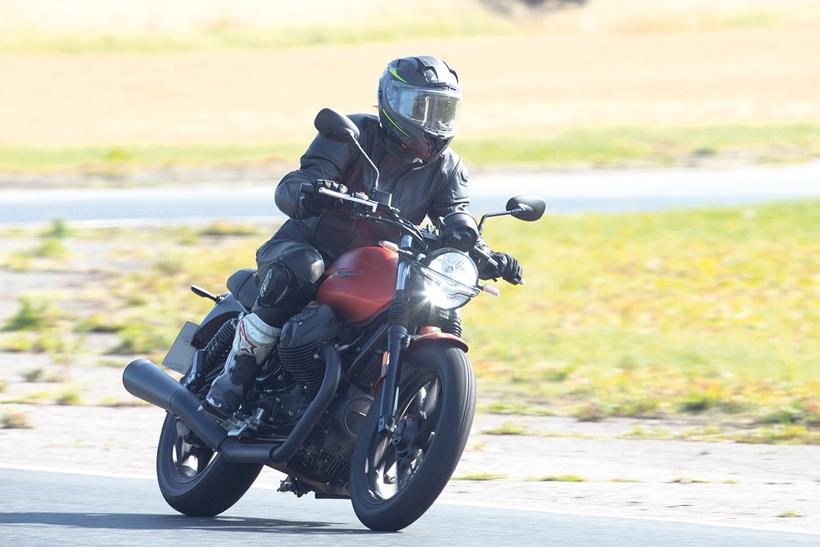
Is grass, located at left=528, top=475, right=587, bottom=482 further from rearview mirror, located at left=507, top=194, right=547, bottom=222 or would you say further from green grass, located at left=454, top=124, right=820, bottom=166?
green grass, located at left=454, top=124, right=820, bottom=166

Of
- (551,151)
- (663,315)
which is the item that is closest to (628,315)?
(663,315)

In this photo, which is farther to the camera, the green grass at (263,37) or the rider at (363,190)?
the green grass at (263,37)

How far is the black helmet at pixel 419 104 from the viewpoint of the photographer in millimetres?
6637

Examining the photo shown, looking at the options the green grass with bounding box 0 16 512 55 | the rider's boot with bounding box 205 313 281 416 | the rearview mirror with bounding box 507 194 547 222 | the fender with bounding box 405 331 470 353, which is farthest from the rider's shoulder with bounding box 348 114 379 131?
the green grass with bounding box 0 16 512 55

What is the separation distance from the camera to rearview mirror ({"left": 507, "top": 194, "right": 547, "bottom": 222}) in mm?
6828

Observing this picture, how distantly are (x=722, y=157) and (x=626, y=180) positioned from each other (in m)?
4.23

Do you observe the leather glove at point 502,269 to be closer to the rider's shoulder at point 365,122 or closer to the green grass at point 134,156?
the rider's shoulder at point 365,122

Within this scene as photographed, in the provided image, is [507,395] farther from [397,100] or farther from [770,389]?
[397,100]

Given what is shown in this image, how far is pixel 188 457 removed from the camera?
24.4 ft

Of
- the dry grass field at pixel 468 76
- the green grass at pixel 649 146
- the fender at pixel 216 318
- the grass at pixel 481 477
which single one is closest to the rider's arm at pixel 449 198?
the fender at pixel 216 318

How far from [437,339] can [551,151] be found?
23234mm

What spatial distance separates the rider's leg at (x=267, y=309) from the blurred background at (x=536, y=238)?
1546 mm

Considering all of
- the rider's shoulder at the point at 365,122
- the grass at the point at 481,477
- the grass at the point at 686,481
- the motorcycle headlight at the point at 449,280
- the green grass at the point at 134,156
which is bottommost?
the green grass at the point at 134,156

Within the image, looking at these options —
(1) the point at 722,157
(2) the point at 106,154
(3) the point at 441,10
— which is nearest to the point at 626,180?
(1) the point at 722,157
